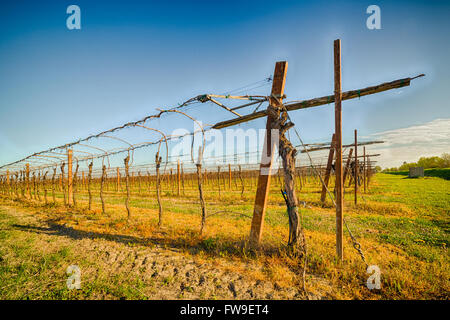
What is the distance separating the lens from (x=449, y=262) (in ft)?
10.4

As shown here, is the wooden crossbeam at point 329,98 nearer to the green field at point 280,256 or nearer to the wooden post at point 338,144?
the wooden post at point 338,144

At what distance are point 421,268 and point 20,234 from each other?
10.3 m

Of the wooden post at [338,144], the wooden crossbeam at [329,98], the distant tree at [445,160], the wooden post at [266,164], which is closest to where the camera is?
the wooden crossbeam at [329,98]

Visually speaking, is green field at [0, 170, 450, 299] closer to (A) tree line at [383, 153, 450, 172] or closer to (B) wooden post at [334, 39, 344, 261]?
(B) wooden post at [334, 39, 344, 261]

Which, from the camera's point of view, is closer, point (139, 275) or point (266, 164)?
point (139, 275)

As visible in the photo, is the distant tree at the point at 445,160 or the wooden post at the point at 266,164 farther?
the distant tree at the point at 445,160

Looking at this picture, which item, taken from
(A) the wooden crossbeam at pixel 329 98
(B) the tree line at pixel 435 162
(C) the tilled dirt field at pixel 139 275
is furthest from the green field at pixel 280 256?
(B) the tree line at pixel 435 162

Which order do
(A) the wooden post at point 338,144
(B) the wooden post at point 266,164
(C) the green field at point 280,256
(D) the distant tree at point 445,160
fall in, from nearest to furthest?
(C) the green field at point 280,256
(A) the wooden post at point 338,144
(B) the wooden post at point 266,164
(D) the distant tree at point 445,160

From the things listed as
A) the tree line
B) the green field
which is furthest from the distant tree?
the green field

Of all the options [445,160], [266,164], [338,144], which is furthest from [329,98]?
[445,160]

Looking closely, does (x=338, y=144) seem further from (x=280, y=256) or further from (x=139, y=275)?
(x=139, y=275)

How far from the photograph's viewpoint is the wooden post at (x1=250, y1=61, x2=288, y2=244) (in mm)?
3762

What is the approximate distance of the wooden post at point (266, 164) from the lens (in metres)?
3.76

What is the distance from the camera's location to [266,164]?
3.81 m
